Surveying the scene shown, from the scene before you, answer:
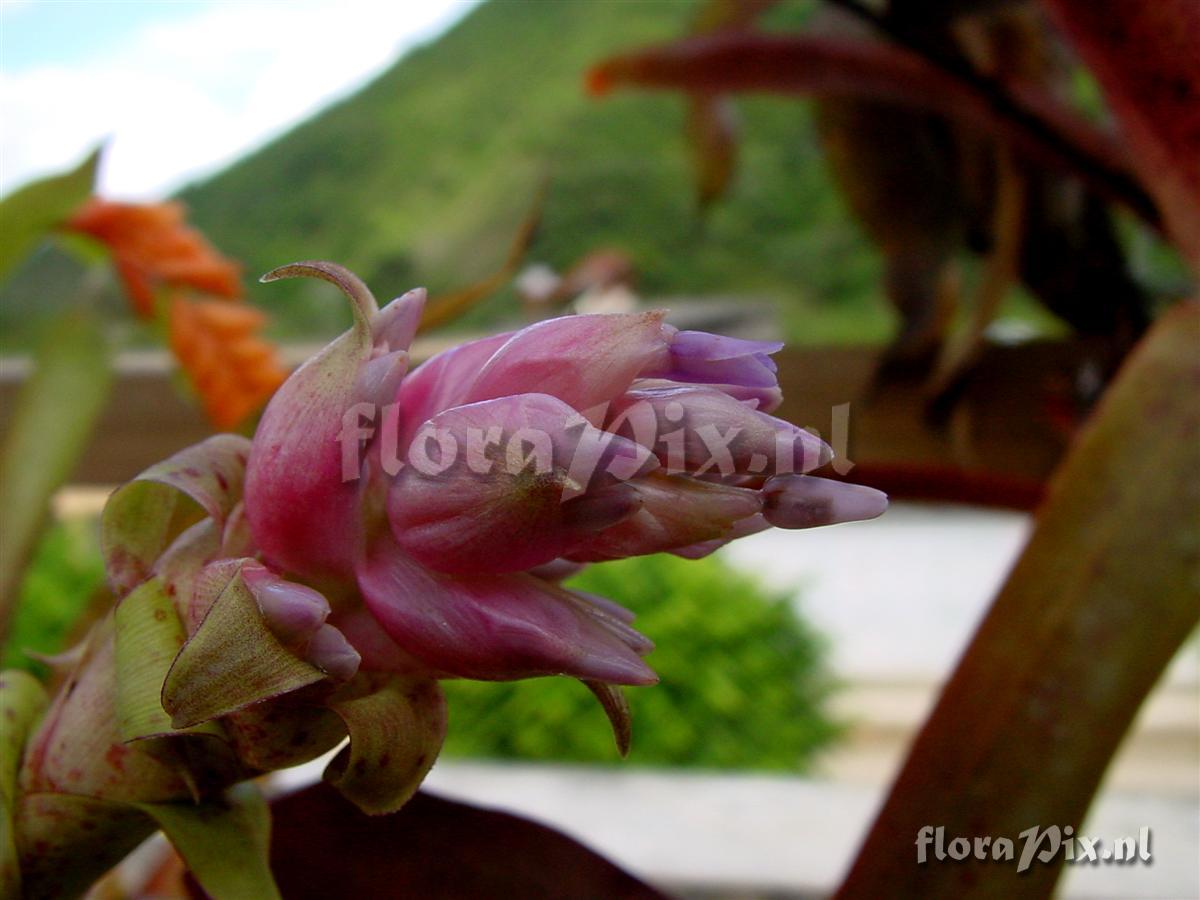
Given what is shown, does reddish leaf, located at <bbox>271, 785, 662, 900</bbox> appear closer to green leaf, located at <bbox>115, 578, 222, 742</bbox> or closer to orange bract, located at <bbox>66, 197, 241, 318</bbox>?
green leaf, located at <bbox>115, 578, 222, 742</bbox>

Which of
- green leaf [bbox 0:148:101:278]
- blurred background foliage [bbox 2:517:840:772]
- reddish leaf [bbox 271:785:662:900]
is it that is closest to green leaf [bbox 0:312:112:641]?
green leaf [bbox 0:148:101:278]

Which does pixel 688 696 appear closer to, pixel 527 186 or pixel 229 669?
pixel 527 186

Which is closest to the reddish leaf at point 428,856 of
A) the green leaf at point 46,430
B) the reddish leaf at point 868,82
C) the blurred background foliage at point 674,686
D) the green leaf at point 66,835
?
the green leaf at point 66,835

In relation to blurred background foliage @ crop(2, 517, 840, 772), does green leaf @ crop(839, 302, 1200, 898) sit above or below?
above

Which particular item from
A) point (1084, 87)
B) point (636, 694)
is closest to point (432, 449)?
point (636, 694)

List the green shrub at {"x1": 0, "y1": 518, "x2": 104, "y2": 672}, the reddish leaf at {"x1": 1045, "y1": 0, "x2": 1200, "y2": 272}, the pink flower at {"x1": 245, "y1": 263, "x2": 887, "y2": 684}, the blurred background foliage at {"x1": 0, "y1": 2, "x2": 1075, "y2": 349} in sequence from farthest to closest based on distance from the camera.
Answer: the green shrub at {"x1": 0, "y1": 518, "x2": 104, "y2": 672} → the blurred background foliage at {"x1": 0, "y1": 2, "x2": 1075, "y2": 349} → the reddish leaf at {"x1": 1045, "y1": 0, "x2": 1200, "y2": 272} → the pink flower at {"x1": 245, "y1": 263, "x2": 887, "y2": 684}

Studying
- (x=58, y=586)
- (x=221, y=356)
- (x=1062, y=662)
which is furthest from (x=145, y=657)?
(x=58, y=586)

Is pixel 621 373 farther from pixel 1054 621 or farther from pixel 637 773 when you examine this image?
pixel 637 773
